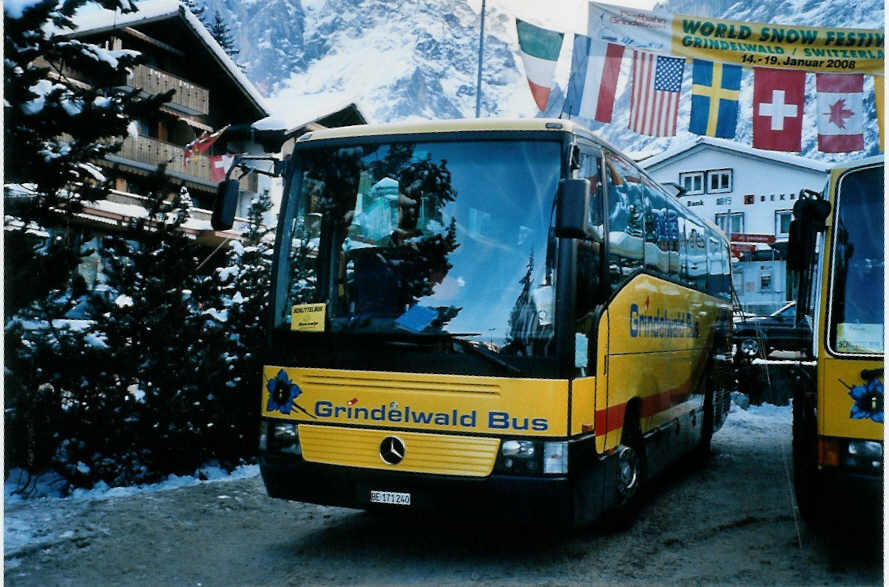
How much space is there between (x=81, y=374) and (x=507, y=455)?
430 cm

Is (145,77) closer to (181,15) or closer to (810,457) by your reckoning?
(181,15)

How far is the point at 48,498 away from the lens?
7.73 metres

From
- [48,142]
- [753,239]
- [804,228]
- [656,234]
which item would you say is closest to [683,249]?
[656,234]

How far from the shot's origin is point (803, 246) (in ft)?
21.2

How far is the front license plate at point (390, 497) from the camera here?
5809 mm

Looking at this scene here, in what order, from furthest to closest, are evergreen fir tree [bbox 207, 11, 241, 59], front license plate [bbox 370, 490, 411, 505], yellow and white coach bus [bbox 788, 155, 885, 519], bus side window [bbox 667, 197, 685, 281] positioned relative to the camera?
evergreen fir tree [bbox 207, 11, 241, 59] < bus side window [bbox 667, 197, 685, 281] < front license plate [bbox 370, 490, 411, 505] < yellow and white coach bus [bbox 788, 155, 885, 519]

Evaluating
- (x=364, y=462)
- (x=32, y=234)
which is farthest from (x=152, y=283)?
(x=364, y=462)

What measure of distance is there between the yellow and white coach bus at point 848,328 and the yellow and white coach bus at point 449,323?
4.83 feet

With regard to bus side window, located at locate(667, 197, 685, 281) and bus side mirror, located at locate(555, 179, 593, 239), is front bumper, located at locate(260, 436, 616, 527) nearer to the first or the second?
bus side mirror, located at locate(555, 179, 593, 239)

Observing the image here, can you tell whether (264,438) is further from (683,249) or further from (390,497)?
(683,249)

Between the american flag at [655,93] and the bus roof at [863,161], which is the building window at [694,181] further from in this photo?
the bus roof at [863,161]

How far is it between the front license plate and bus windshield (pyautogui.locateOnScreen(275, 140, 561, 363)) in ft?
3.51

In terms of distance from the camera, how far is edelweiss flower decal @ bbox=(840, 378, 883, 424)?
5.56 metres

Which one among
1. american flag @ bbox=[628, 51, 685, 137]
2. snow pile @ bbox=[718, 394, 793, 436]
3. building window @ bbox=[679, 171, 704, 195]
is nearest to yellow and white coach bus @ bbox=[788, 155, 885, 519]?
→ american flag @ bbox=[628, 51, 685, 137]
